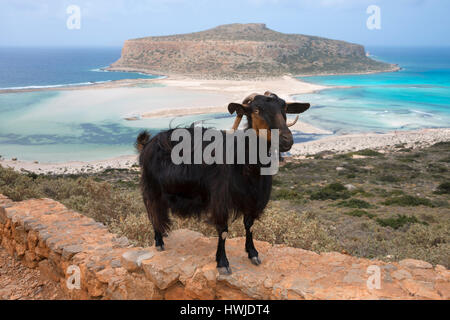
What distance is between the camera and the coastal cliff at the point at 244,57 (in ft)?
281

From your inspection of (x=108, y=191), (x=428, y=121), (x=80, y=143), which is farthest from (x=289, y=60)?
(x=108, y=191)

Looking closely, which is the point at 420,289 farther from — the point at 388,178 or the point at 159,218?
the point at 388,178

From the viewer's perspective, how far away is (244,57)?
9038 centimetres

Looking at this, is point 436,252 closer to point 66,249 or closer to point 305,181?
point 66,249

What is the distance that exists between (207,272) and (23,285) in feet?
11.9

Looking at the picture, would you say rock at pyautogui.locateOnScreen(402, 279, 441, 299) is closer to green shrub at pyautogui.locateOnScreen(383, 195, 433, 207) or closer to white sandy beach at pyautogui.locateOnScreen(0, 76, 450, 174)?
green shrub at pyautogui.locateOnScreen(383, 195, 433, 207)

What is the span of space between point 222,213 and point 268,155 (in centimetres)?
87

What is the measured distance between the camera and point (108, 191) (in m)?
9.30

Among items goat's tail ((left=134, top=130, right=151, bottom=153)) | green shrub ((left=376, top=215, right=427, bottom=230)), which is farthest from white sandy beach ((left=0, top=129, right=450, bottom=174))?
goat's tail ((left=134, top=130, right=151, bottom=153))

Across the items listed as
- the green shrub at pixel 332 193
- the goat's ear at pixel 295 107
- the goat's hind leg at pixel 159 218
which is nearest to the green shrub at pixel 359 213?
the green shrub at pixel 332 193

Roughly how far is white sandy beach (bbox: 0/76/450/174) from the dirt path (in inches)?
691

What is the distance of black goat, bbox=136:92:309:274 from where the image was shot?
3.36 m

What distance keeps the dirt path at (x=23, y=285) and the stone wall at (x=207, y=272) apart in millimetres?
161

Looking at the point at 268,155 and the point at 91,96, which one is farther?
the point at 91,96
